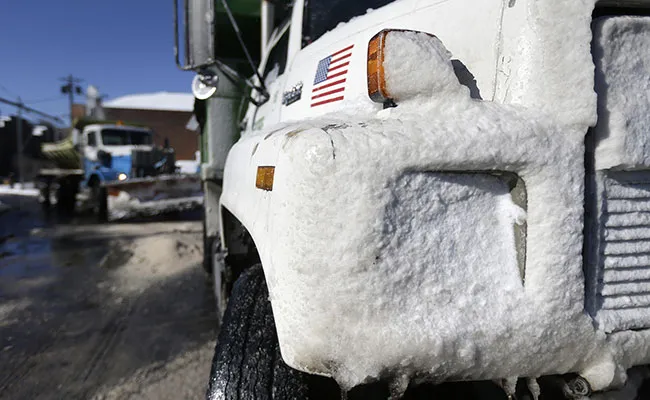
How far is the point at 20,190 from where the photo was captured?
20375mm

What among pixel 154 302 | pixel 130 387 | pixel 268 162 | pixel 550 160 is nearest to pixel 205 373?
pixel 130 387

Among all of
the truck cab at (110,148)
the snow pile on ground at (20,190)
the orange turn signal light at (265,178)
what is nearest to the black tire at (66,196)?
the truck cab at (110,148)

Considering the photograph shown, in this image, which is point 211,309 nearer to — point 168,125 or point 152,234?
point 152,234

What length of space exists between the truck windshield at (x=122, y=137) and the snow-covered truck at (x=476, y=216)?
A: 41.1 ft

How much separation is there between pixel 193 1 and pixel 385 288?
1952 millimetres

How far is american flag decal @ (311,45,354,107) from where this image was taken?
1875 mm

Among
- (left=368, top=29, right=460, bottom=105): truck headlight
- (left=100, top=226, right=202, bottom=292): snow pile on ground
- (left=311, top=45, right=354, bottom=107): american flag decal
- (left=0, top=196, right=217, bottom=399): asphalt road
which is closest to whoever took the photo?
(left=368, top=29, right=460, bottom=105): truck headlight

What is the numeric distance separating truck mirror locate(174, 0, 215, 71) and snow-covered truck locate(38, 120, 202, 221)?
7577 mm

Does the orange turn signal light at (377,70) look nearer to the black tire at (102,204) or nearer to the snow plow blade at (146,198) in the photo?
the snow plow blade at (146,198)

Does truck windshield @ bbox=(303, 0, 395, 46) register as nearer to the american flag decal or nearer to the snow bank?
the american flag decal

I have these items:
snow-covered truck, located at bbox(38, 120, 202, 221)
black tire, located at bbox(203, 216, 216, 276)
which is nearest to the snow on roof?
snow-covered truck, located at bbox(38, 120, 202, 221)

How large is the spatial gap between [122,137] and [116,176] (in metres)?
1.41

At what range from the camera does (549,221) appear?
131cm

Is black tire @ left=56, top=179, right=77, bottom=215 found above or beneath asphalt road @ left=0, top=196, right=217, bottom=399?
above
